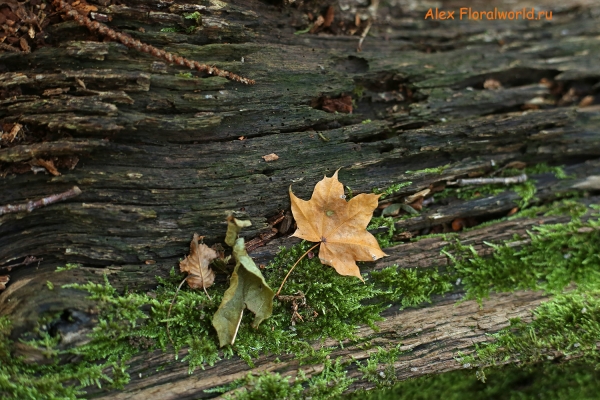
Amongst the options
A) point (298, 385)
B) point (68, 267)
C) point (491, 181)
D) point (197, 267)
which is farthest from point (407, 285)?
point (68, 267)

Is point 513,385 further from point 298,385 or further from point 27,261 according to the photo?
point 27,261

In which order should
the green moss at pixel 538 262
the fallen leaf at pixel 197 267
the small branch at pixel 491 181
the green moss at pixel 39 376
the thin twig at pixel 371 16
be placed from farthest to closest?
the thin twig at pixel 371 16
the small branch at pixel 491 181
the green moss at pixel 538 262
the fallen leaf at pixel 197 267
the green moss at pixel 39 376

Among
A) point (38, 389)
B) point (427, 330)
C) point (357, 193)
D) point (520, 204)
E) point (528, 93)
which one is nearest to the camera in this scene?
point (38, 389)

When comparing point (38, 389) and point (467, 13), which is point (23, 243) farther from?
point (467, 13)

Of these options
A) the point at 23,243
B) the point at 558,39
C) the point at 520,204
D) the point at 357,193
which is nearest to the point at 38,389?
the point at 23,243

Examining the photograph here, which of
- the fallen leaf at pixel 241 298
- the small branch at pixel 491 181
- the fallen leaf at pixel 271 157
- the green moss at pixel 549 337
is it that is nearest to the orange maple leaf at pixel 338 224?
the fallen leaf at pixel 271 157

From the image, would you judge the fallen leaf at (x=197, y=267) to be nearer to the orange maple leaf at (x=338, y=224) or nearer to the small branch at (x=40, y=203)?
the orange maple leaf at (x=338, y=224)

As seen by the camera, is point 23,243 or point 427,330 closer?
point 23,243
